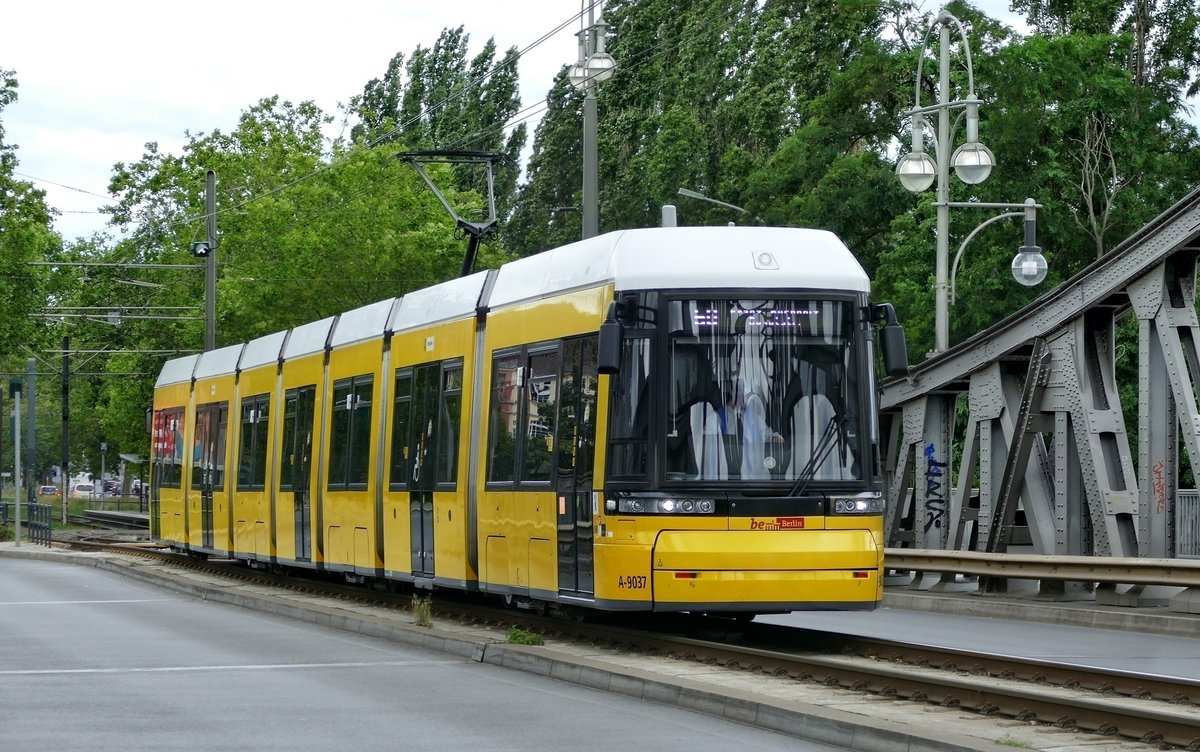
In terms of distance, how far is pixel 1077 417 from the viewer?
2080cm

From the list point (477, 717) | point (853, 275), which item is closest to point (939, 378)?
point (853, 275)

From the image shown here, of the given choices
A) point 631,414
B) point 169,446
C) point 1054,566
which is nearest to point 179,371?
point 169,446

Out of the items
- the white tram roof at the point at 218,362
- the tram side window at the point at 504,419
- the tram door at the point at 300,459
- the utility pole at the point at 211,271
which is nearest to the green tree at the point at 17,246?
the utility pole at the point at 211,271

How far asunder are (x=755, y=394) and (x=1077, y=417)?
7.02 metres

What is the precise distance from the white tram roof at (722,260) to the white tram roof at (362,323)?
6.51 metres

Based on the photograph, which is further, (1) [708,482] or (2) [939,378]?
(2) [939,378]

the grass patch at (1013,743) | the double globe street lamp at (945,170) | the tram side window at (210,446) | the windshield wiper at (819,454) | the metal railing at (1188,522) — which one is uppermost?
the double globe street lamp at (945,170)

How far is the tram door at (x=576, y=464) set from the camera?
613 inches

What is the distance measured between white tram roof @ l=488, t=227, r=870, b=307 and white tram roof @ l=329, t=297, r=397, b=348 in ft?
21.4

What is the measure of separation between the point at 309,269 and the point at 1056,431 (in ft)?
128

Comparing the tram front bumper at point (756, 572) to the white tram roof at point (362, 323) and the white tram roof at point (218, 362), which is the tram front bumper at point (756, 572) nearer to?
the white tram roof at point (362, 323)

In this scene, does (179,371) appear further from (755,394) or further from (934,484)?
(755,394)

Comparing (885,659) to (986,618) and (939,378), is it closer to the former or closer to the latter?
(986,618)

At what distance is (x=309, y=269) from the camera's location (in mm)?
57750
